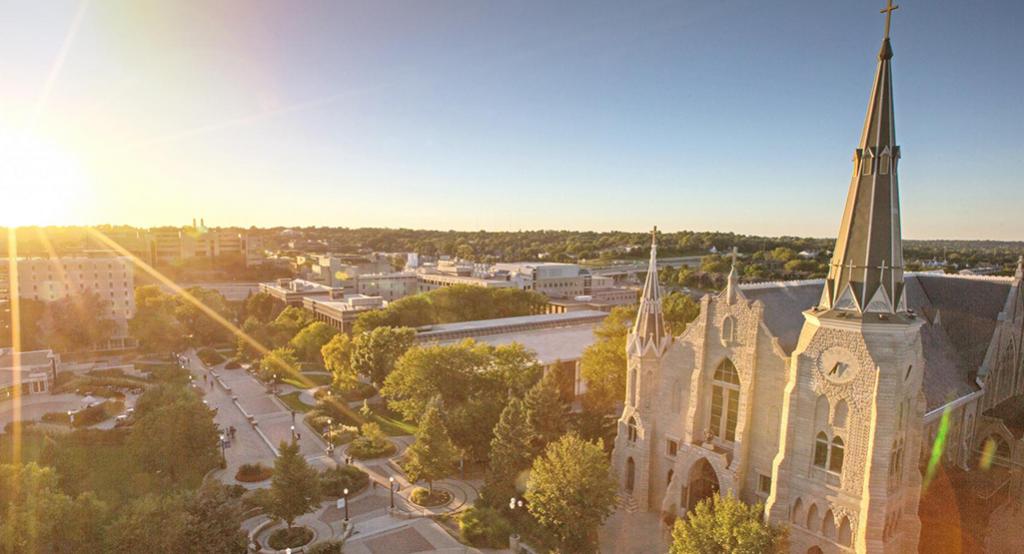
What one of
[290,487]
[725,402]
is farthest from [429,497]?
[725,402]

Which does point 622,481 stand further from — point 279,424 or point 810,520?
point 279,424

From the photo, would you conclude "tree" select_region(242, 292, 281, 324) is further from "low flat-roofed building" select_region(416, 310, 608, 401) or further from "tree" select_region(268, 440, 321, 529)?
"tree" select_region(268, 440, 321, 529)

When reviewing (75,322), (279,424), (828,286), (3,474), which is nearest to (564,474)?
(828,286)

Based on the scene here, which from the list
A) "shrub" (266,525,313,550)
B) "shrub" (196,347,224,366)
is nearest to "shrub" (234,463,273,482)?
"shrub" (266,525,313,550)

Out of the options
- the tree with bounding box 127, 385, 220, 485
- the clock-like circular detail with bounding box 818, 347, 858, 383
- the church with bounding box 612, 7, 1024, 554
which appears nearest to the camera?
the church with bounding box 612, 7, 1024, 554

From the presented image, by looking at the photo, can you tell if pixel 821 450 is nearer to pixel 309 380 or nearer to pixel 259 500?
pixel 259 500

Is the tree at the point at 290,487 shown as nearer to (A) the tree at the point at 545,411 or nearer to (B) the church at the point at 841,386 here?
(A) the tree at the point at 545,411
